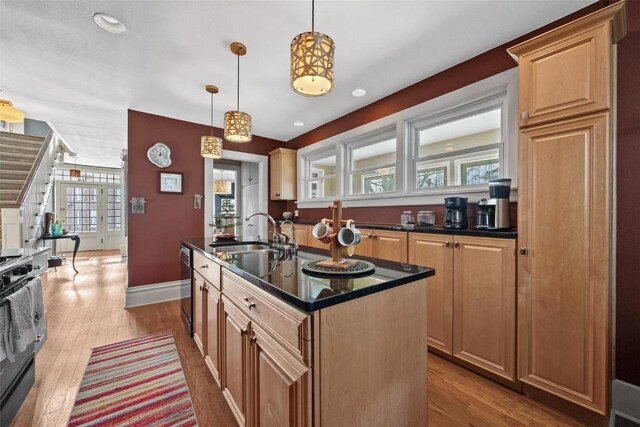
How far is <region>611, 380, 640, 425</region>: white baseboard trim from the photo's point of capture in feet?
5.26

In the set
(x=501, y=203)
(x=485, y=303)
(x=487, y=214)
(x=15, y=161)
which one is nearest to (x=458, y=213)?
(x=487, y=214)

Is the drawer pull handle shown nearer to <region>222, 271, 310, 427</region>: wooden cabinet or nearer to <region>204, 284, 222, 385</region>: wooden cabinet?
<region>222, 271, 310, 427</region>: wooden cabinet

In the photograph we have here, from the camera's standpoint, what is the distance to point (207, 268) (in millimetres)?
1976

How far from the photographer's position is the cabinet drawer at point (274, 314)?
94cm

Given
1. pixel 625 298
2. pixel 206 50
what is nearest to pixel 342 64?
pixel 206 50

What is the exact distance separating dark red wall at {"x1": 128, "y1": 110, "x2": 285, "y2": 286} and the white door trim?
68 mm

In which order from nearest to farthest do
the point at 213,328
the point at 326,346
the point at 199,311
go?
1. the point at 326,346
2. the point at 213,328
3. the point at 199,311

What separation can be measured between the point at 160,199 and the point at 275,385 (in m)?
3.71

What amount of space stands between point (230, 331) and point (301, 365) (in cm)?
75

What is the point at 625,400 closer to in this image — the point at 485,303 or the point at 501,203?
the point at 485,303

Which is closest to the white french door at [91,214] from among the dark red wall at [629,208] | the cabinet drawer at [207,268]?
the cabinet drawer at [207,268]

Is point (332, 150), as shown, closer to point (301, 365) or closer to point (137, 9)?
point (137, 9)

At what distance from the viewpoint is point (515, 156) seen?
2191 mm

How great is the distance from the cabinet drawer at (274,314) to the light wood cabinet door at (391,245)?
5.32 feet
